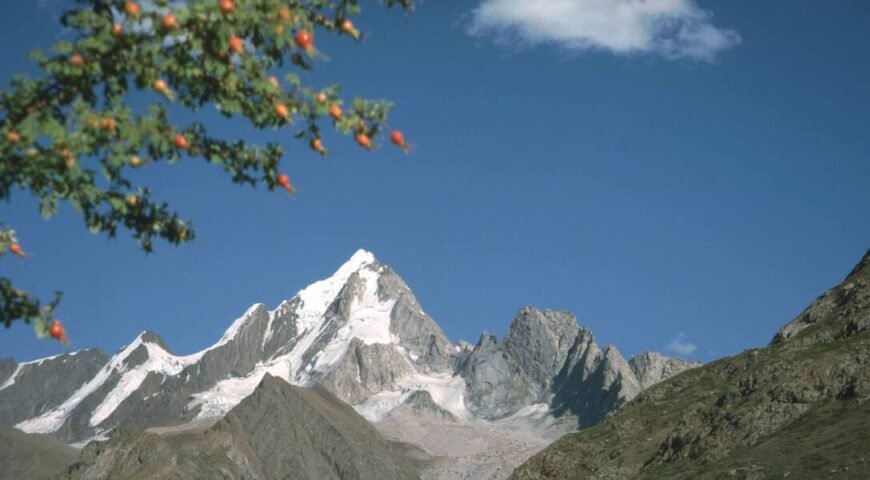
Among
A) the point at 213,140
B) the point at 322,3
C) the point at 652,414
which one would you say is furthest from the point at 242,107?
the point at 652,414

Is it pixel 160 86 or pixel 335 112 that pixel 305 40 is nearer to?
pixel 335 112

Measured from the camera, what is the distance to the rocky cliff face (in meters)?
79.9

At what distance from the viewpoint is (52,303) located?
13.2 meters

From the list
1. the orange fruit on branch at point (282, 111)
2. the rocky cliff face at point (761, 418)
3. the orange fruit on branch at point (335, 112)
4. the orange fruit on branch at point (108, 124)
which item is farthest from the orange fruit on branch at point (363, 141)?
the rocky cliff face at point (761, 418)

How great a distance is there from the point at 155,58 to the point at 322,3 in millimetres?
2772

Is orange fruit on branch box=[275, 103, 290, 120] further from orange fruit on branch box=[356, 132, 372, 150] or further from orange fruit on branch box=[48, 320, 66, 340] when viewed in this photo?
orange fruit on branch box=[48, 320, 66, 340]

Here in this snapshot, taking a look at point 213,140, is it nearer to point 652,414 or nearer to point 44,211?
point 44,211

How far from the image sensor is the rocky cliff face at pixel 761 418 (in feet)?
262

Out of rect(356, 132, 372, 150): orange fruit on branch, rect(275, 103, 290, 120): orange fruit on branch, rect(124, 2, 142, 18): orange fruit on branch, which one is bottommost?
rect(356, 132, 372, 150): orange fruit on branch

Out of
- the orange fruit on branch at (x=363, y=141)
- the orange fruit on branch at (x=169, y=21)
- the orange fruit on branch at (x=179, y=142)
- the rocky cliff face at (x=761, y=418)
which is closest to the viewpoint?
the orange fruit on branch at (x=169, y=21)

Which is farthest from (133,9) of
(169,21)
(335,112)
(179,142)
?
(335,112)

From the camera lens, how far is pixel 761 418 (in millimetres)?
94312

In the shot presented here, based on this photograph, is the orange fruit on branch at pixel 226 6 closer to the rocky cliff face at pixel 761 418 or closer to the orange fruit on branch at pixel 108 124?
the orange fruit on branch at pixel 108 124

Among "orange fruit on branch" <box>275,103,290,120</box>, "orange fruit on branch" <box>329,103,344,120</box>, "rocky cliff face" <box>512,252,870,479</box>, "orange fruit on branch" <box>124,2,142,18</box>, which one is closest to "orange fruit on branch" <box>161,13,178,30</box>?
"orange fruit on branch" <box>124,2,142,18</box>
